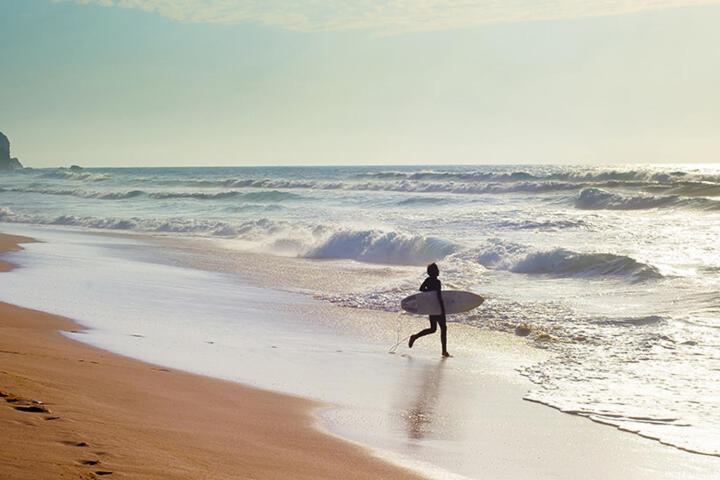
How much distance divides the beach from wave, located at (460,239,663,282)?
7874 mm

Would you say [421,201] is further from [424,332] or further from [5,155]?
[5,155]

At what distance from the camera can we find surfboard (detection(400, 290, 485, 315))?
1159cm

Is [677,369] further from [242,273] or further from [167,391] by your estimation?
[242,273]

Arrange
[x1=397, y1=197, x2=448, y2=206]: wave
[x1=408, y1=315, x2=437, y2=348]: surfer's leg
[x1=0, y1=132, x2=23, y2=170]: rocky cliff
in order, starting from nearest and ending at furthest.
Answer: [x1=408, y1=315, x2=437, y2=348]: surfer's leg, [x1=397, y1=197, x2=448, y2=206]: wave, [x1=0, y1=132, x2=23, y2=170]: rocky cliff

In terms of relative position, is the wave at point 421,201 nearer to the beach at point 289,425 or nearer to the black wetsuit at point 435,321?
the black wetsuit at point 435,321

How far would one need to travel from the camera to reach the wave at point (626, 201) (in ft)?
107

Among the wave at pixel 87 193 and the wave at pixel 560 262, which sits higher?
the wave at pixel 87 193

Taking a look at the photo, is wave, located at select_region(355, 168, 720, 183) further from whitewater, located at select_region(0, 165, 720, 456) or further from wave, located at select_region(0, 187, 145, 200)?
wave, located at select_region(0, 187, 145, 200)

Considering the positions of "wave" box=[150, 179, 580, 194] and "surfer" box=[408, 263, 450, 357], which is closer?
"surfer" box=[408, 263, 450, 357]

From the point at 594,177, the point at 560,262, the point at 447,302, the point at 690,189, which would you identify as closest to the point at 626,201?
the point at 690,189

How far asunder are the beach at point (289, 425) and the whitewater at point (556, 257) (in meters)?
0.67

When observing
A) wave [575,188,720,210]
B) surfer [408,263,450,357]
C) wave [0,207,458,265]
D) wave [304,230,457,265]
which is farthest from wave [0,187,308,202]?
surfer [408,263,450,357]

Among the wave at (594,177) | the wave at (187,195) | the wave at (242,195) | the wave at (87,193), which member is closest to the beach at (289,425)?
the wave at (594,177)

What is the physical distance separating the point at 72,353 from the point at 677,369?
6.67 metres
